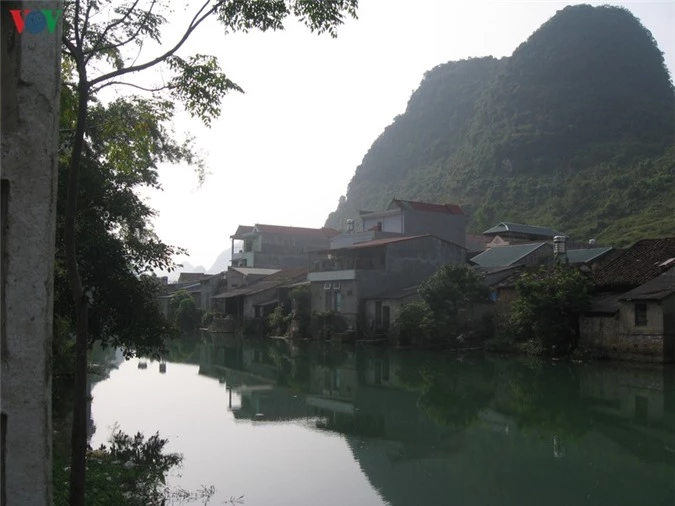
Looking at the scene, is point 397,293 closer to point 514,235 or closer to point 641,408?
point 514,235

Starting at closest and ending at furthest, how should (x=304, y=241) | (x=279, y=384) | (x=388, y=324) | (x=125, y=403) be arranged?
1. (x=125, y=403)
2. (x=279, y=384)
3. (x=388, y=324)
4. (x=304, y=241)

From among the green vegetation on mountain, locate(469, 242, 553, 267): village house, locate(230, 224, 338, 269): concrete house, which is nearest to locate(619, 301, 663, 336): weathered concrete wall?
locate(469, 242, 553, 267): village house

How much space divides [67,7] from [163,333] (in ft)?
21.9

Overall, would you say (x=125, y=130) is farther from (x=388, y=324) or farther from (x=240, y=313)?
(x=240, y=313)

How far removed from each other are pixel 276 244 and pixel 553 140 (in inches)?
1308

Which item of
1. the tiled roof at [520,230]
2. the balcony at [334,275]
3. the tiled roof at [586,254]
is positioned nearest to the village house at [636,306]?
the tiled roof at [586,254]

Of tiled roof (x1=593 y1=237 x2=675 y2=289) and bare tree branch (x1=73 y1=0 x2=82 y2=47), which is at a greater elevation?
bare tree branch (x1=73 y1=0 x2=82 y2=47)

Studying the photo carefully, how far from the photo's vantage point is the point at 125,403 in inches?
568

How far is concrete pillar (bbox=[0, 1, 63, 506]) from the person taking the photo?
298 cm

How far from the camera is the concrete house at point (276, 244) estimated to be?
5288cm

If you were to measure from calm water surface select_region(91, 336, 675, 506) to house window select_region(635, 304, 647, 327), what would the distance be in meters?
1.81

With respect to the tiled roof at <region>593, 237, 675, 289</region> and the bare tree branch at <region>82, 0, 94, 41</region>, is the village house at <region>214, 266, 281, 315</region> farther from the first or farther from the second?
the bare tree branch at <region>82, 0, 94, 41</region>

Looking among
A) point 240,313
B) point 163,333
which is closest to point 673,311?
point 163,333

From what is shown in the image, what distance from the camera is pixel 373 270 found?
31.8m
